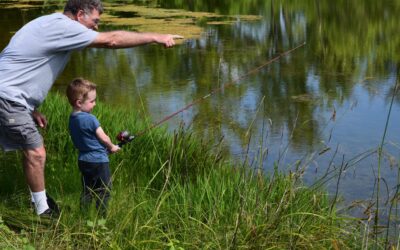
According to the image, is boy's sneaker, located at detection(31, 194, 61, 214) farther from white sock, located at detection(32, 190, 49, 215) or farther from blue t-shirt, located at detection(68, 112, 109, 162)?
blue t-shirt, located at detection(68, 112, 109, 162)

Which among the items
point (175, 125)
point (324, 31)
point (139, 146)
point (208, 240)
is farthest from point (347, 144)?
point (324, 31)

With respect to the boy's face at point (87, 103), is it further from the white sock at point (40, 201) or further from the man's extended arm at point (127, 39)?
the white sock at point (40, 201)

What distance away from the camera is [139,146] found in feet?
15.2

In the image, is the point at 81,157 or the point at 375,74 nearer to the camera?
the point at 81,157

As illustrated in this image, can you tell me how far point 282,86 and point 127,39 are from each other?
524cm

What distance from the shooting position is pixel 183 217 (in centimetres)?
336

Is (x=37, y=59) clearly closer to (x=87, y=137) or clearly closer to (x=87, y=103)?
(x=87, y=103)

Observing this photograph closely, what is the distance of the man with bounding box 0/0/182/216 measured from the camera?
10.7 feet

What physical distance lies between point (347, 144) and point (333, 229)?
2865 millimetres

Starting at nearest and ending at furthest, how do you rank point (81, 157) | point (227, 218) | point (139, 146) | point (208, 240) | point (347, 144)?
point (208, 240) < point (227, 218) < point (81, 157) < point (139, 146) < point (347, 144)

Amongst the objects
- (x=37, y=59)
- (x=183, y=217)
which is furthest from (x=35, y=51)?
(x=183, y=217)

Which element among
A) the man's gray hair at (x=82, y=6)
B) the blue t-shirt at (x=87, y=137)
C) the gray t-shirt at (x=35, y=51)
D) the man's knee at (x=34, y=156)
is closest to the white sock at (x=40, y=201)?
the man's knee at (x=34, y=156)

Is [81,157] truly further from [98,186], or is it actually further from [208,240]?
[208,240]

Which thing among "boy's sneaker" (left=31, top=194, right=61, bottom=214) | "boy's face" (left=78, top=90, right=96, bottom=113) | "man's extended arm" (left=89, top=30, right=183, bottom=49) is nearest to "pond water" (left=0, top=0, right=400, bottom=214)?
"man's extended arm" (left=89, top=30, right=183, bottom=49)
